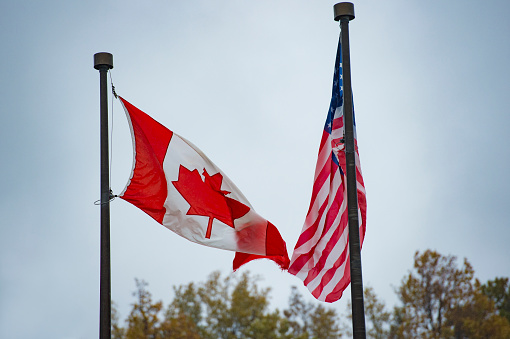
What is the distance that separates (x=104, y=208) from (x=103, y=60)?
7.13 feet

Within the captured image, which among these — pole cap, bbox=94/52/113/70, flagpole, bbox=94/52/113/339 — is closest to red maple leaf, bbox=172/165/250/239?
flagpole, bbox=94/52/113/339

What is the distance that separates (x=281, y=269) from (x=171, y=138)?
259 cm

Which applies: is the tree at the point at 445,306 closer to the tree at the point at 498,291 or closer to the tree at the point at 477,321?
the tree at the point at 477,321

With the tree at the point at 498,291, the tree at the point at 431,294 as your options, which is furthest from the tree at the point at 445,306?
the tree at the point at 498,291

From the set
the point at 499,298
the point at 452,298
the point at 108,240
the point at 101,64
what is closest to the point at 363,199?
the point at 108,240

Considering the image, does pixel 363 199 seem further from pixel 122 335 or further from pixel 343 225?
pixel 122 335

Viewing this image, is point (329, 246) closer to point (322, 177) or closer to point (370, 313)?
point (322, 177)

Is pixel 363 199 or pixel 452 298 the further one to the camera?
pixel 452 298

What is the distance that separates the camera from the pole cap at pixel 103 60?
1022cm

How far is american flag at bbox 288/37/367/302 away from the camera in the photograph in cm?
960

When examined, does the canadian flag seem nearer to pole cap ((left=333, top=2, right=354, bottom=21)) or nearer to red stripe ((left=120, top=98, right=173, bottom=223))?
red stripe ((left=120, top=98, right=173, bottom=223))

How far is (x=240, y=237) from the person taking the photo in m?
10.7

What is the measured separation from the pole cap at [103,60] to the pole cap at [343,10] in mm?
3285

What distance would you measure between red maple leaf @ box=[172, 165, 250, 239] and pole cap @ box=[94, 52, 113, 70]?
6.11 ft
